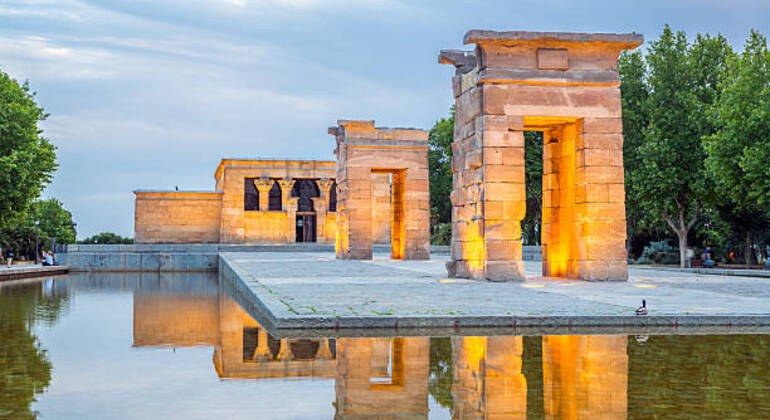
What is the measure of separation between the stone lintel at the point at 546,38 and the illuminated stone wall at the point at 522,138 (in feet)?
0.07

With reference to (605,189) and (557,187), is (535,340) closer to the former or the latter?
(605,189)

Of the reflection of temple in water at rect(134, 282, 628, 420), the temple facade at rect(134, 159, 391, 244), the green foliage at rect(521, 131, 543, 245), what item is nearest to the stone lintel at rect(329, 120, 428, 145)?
the green foliage at rect(521, 131, 543, 245)

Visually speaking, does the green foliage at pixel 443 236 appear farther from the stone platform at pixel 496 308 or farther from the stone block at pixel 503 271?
the stone platform at pixel 496 308

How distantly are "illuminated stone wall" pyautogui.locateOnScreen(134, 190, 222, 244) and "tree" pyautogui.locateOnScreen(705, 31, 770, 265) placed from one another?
33.3 m

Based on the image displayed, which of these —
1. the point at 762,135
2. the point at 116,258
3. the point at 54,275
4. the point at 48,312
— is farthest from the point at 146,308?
the point at 762,135

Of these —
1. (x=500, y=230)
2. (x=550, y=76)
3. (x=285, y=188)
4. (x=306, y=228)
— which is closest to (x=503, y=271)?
(x=500, y=230)

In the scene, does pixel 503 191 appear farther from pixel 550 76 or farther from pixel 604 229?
pixel 550 76

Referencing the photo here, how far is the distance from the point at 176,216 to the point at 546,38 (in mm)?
39817

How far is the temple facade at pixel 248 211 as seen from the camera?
50750mm

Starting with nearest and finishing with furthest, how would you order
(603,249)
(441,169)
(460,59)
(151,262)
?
(603,249) < (460,59) < (151,262) < (441,169)

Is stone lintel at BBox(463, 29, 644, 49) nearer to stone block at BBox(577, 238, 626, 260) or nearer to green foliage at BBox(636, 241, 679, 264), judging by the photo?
stone block at BBox(577, 238, 626, 260)

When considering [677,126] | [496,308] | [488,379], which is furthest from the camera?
[677,126]

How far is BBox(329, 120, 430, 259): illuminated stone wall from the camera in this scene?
30.0 metres

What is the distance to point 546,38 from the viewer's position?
16.3 m
